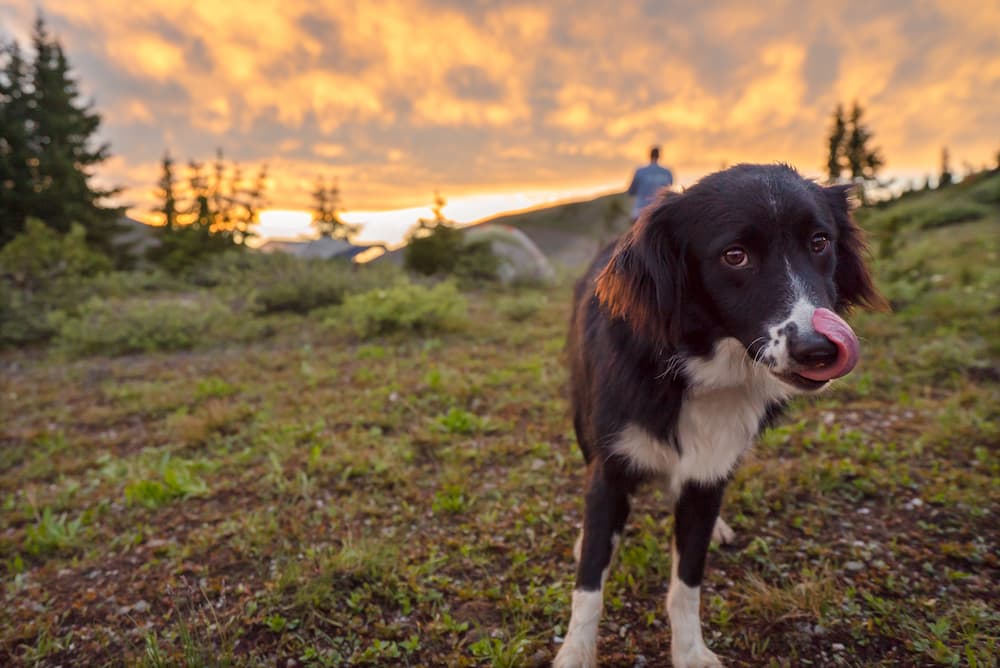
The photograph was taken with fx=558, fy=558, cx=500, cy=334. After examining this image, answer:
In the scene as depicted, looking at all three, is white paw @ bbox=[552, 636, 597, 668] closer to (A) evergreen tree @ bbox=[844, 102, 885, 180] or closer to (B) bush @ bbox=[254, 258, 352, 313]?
(B) bush @ bbox=[254, 258, 352, 313]

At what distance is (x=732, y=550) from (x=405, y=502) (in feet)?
6.01

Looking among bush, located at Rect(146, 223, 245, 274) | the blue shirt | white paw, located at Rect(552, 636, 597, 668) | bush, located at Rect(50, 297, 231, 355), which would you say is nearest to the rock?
the blue shirt

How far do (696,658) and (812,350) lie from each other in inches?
52.4

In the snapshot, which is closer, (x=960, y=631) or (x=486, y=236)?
(x=960, y=631)

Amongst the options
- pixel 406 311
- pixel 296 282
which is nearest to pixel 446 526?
pixel 406 311

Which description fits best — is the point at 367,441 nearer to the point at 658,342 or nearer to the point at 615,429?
the point at 615,429

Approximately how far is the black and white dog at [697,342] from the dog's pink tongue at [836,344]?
44mm

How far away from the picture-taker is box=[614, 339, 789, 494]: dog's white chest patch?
79.3 inches

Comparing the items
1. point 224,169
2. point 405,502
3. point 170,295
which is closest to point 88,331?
point 170,295

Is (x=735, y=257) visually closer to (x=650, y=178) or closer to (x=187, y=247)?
(x=650, y=178)

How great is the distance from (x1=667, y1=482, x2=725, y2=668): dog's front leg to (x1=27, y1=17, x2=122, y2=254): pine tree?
21935mm

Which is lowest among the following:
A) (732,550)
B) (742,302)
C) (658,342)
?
(732,550)

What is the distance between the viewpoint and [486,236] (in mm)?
13516

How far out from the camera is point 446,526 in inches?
124
